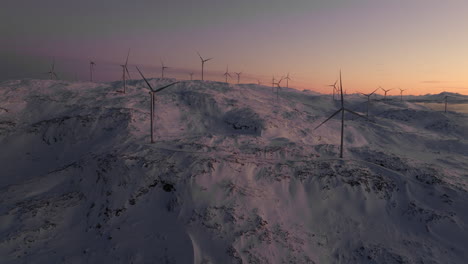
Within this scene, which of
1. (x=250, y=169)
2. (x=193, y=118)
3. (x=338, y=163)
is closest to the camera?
(x=250, y=169)

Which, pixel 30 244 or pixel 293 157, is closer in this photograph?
pixel 30 244

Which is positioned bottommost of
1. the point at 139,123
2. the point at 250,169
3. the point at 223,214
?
the point at 223,214

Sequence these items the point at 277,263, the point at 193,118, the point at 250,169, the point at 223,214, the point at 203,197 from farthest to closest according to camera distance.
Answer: the point at 193,118 → the point at 250,169 → the point at 203,197 → the point at 223,214 → the point at 277,263

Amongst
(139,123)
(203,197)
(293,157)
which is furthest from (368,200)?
(139,123)

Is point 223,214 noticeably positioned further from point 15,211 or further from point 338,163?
point 15,211

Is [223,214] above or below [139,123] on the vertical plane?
below

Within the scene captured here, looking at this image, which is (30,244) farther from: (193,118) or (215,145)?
(193,118)

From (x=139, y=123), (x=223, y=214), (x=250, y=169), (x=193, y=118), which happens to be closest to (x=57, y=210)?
(x=223, y=214)

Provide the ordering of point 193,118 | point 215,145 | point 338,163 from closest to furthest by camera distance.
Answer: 1. point 338,163
2. point 215,145
3. point 193,118

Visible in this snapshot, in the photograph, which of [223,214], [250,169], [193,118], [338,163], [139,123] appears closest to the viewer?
[223,214]
